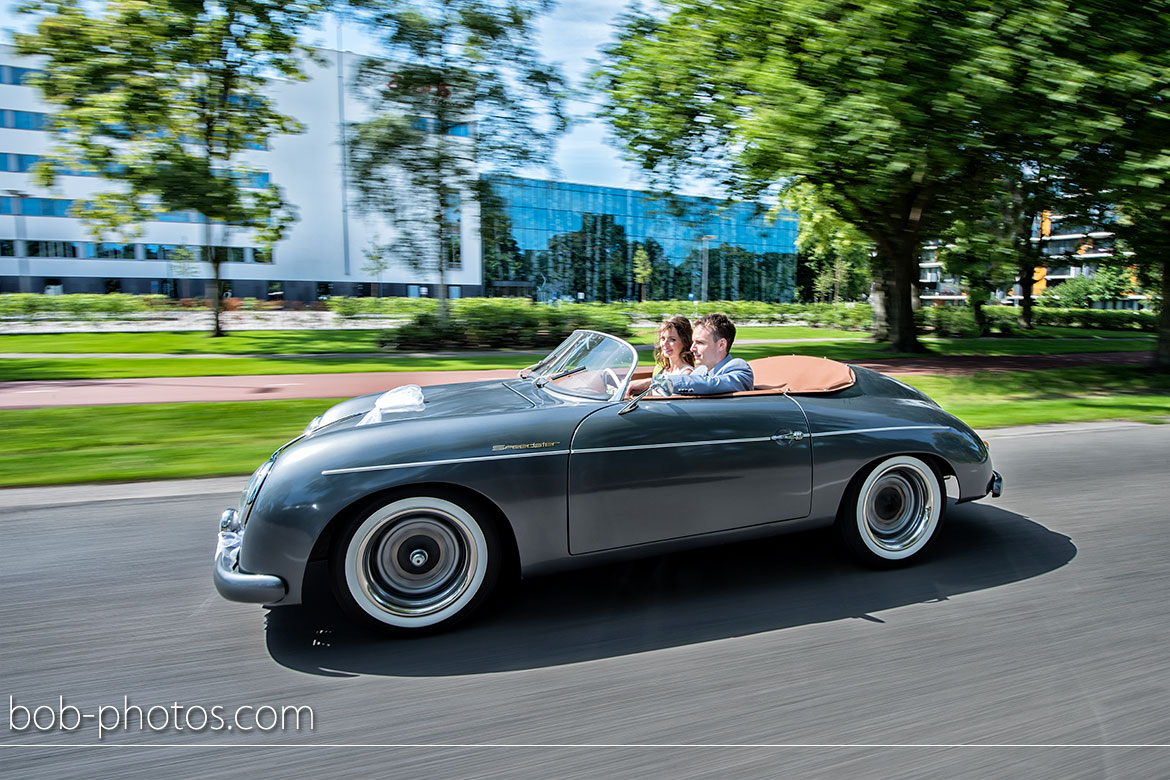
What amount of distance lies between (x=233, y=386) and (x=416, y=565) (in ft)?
34.6

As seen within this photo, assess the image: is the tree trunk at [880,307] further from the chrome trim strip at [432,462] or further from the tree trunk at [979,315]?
the chrome trim strip at [432,462]

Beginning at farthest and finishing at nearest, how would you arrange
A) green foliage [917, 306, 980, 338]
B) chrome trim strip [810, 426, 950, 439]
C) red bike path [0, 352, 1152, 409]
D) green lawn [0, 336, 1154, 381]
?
green foliage [917, 306, 980, 338]
green lawn [0, 336, 1154, 381]
red bike path [0, 352, 1152, 409]
chrome trim strip [810, 426, 950, 439]

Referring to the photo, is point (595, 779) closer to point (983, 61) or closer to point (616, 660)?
point (616, 660)

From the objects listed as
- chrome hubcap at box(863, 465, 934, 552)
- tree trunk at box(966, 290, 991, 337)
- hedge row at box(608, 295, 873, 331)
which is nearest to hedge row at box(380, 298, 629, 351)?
tree trunk at box(966, 290, 991, 337)

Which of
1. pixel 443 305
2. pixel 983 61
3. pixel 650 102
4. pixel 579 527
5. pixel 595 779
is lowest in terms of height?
pixel 595 779

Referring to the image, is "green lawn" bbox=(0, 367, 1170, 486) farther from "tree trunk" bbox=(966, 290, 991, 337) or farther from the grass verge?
"tree trunk" bbox=(966, 290, 991, 337)

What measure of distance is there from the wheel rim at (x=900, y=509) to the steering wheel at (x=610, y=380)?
151cm

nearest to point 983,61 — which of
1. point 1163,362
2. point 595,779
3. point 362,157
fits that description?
point 1163,362

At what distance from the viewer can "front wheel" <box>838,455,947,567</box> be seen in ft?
12.3

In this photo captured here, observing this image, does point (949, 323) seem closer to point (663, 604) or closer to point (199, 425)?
point (199, 425)

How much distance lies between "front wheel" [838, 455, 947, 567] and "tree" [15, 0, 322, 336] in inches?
809

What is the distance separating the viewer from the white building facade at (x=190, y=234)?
4781 centimetres

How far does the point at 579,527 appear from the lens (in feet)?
10.4

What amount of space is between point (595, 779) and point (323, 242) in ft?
180
